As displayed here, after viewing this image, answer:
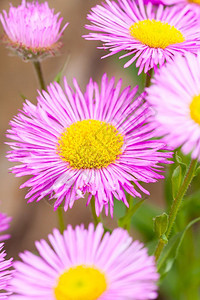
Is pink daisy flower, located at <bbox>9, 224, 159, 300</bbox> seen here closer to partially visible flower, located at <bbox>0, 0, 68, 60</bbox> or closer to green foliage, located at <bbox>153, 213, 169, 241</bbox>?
green foliage, located at <bbox>153, 213, 169, 241</bbox>

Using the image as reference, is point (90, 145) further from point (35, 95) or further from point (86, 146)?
point (35, 95)

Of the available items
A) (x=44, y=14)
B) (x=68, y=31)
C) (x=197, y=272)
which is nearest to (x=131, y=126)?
(x=44, y=14)

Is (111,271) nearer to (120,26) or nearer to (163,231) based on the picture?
(163,231)

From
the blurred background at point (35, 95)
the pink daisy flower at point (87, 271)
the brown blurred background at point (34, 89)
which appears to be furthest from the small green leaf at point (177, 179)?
the brown blurred background at point (34, 89)

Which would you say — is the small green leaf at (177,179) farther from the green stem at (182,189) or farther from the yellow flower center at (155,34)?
the yellow flower center at (155,34)

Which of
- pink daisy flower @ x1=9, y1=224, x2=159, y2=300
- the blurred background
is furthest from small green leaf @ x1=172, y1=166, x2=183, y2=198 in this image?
the blurred background
